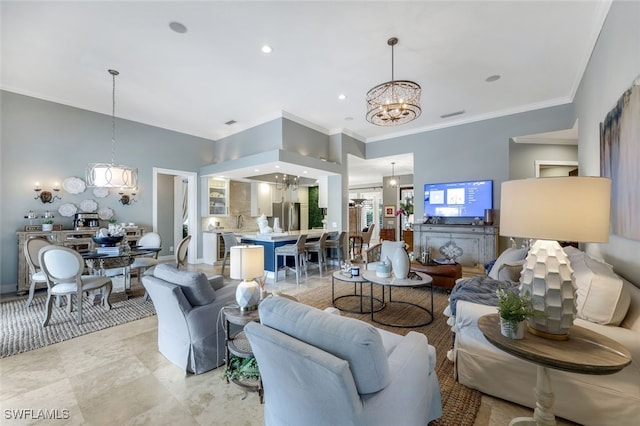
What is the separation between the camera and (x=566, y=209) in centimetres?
133

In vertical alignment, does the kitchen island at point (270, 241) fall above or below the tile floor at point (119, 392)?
above

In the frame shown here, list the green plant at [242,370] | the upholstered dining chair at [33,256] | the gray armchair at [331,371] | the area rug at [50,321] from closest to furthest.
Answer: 1. the gray armchair at [331,371]
2. the green plant at [242,370]
3. the area rug at [50,321]
4. the upholstered dining chair at [33,256]

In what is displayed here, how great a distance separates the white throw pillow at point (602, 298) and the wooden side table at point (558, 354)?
37 cm

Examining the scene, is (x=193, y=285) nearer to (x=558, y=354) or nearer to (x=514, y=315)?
(x=514, y=315)

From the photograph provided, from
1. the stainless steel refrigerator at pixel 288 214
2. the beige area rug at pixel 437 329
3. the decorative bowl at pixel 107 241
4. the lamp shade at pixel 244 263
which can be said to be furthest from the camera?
the stainless steel refrigerator at pixel 288 214

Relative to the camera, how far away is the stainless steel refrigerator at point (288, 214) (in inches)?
385

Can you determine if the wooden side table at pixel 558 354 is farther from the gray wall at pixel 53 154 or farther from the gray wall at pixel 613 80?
the gray wall at pixel 53 154

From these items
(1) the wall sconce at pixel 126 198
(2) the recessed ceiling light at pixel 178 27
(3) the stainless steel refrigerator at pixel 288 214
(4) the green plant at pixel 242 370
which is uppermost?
(2) the recessed ceiling light at pixel 178 27

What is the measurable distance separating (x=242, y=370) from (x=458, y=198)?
558 centimetres

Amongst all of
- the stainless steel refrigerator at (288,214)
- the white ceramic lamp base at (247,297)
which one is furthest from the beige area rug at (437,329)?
the stainless steel refrigerator at (288,214)

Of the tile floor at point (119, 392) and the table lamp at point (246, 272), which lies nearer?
the tile floor at point (119, 392)

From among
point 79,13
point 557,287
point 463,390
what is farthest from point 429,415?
point 79,13

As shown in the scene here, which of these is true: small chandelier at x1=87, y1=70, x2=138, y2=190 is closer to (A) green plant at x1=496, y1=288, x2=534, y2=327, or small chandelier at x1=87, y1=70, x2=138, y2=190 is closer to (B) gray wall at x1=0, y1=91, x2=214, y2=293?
(B) gray wall at x1=0, y1=91, x2=214, y2=293

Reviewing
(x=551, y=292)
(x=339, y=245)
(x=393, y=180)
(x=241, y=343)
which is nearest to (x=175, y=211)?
(x=339, y=245)
